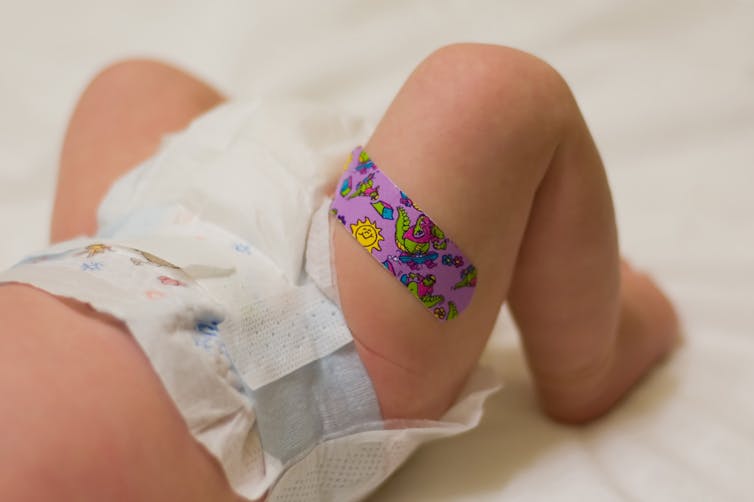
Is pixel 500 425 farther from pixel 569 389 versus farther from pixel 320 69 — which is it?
pixel 320 69

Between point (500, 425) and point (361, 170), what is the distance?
1.05 ft

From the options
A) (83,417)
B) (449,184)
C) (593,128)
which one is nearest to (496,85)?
(449,184)

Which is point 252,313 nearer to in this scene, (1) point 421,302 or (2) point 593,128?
(1) point 421,302

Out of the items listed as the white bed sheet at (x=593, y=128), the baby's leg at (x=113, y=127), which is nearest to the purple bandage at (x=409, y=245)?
the white bed sheet at (x=593, y=128)

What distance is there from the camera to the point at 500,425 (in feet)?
2.79

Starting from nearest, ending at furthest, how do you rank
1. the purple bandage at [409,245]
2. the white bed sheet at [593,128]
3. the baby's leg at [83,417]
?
the baby's leg at [83,417]
the purple bandage at [409,245]
the white bed sheet at [593,128]

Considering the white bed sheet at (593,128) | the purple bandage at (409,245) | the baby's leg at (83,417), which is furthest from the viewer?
the white bed sheet at (593,128)

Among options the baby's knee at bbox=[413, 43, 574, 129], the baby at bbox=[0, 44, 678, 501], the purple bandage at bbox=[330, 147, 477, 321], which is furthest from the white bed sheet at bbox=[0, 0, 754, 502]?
the baby's knee at bbox=[413, 43, 574, 129]

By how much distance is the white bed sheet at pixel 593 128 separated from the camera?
2.56 ft

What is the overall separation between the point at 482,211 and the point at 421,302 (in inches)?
3.5

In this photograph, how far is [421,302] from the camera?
68 cm

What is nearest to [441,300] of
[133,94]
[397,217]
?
[397,217]

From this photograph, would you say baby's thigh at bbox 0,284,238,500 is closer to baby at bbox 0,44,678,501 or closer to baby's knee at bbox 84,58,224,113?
→ baby at bbox 0,44,678,501

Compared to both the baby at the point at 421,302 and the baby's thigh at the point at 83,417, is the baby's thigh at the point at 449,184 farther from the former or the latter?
the baby's thigh at the point at 83,417
